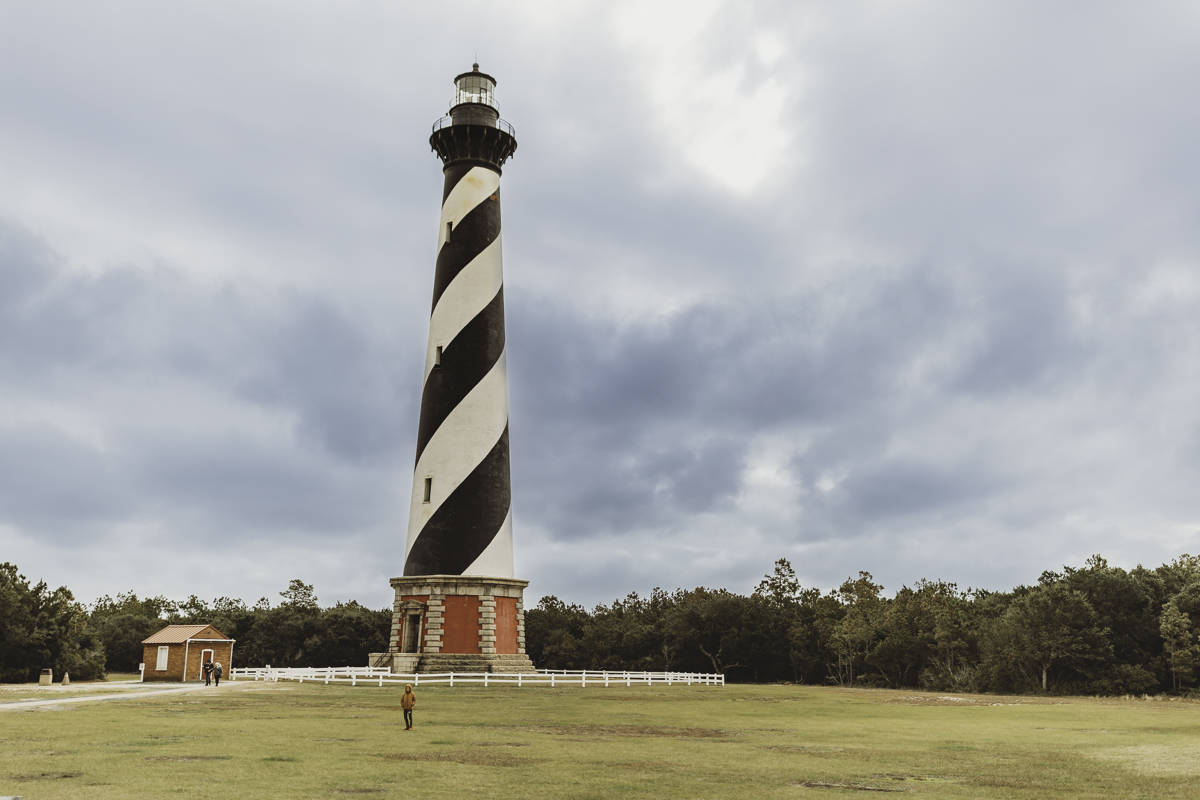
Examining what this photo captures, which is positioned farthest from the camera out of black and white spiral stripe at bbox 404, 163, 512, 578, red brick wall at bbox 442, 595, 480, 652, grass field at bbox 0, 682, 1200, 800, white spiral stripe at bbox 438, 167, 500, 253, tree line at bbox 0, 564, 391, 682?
tree line at bbox 0, 564, 391, 682

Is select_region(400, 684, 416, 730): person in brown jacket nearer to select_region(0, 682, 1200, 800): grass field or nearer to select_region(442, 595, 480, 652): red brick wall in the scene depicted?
select_region(0, 682, 1200, 800): grass field

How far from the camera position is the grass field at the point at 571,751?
13461mm

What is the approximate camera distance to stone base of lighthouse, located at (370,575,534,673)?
41719 mm

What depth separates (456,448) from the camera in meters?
43.4

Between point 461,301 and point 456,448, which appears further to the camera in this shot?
point 461,301

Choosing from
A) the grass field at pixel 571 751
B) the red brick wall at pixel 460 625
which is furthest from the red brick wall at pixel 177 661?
the grass field at pixel 571 751

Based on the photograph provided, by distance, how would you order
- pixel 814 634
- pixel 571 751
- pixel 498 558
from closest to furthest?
pixel 571 751 < pixel 498 558 < pixel 814 634

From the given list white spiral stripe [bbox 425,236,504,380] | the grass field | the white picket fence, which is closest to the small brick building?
the white picket fence

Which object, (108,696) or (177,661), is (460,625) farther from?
(108,696)

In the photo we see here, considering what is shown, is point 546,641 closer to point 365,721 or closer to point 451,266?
point 451,266

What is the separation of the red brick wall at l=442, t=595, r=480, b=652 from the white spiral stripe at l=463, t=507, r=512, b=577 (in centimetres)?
129

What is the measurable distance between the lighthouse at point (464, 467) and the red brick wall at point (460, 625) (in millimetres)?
43

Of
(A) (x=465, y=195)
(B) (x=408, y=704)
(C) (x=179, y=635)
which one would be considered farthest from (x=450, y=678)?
(A) (x=465, y=195)

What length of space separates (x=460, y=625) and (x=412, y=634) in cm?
261
